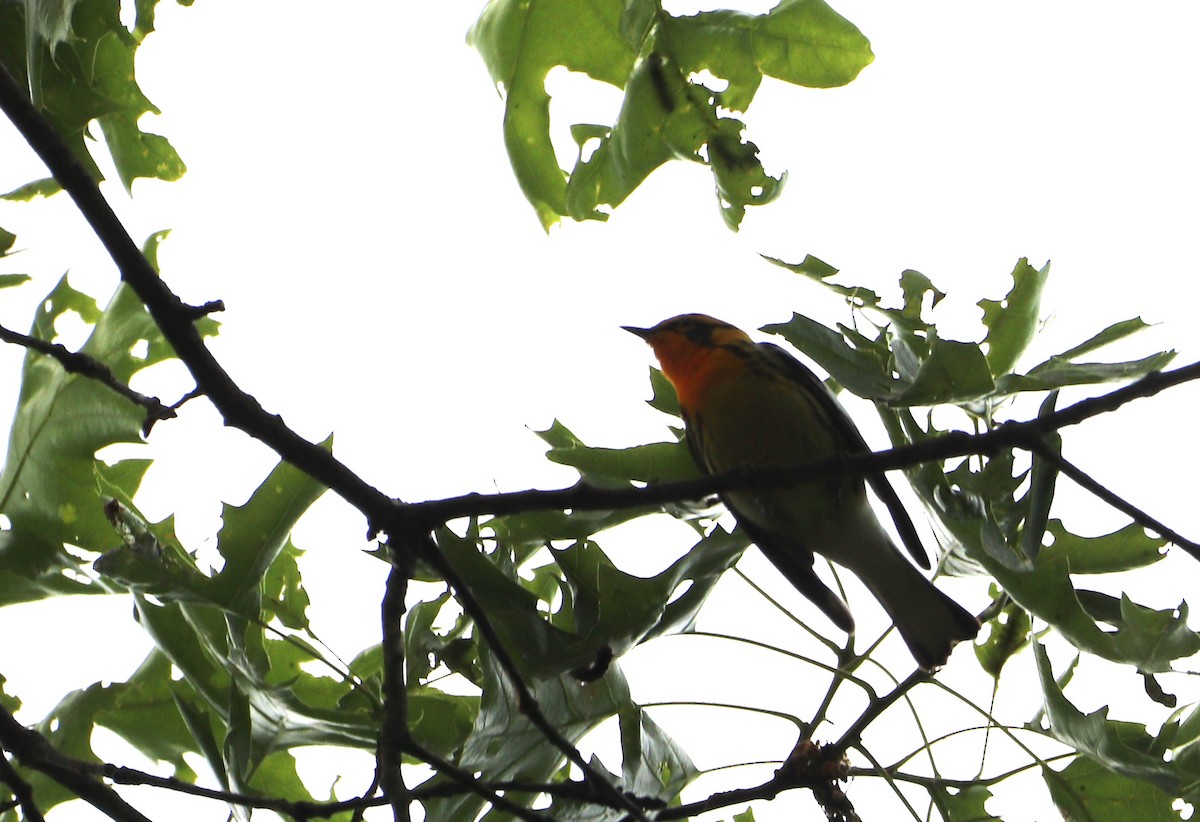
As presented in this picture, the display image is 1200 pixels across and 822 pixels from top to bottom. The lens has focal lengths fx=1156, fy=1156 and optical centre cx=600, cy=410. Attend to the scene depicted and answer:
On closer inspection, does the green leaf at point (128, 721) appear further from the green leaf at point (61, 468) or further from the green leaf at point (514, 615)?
the green leaf at point (514, 615)

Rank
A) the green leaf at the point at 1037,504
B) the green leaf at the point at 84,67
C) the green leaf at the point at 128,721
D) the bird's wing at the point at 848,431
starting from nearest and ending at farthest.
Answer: the green leaf at the point at 1037,504
the green leaf at the point at 84,67
the green leaf at the point at 128,721
the bird's wing at the point at 848,431

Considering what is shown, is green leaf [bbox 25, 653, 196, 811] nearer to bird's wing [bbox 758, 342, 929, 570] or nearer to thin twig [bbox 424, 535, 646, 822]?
thin twig [bbox 424, 535, 646, 822]

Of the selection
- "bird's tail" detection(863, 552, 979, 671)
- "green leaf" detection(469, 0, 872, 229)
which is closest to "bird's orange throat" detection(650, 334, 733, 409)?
"bird's tail" detection(863, 552, 979, 671)

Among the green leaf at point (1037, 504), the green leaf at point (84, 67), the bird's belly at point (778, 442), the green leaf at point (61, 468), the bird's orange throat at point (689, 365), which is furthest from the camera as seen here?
the bird's orange throat at point (689, 365)

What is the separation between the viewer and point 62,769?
1.91 meters

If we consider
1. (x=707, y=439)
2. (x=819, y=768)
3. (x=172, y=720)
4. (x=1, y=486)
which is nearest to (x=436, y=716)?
(x=172, y=720)

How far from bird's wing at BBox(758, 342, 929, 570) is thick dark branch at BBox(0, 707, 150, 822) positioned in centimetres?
195

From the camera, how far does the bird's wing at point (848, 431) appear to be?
3297 millimetres

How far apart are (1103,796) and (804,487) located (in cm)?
134

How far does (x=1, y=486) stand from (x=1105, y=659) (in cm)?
218

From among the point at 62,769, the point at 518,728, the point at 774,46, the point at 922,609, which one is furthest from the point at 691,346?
the point at 62,769

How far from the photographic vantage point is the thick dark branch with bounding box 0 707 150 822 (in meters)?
1.92

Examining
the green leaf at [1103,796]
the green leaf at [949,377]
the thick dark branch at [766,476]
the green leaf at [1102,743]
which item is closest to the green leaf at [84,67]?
the thick dark branch at [766,476]

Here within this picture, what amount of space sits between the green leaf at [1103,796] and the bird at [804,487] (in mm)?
858
